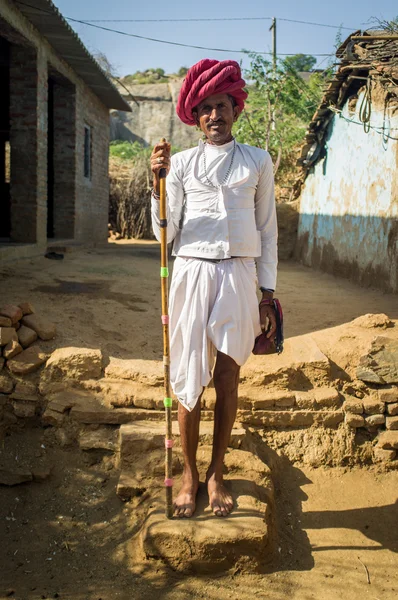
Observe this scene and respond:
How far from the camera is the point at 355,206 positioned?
25.0ft

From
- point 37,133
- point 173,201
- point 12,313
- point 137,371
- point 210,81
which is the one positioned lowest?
point 137,371

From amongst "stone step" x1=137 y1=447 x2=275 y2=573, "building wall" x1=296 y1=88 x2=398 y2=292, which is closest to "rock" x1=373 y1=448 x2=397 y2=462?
"stone step" x1=137 y1=447 x2=275 y2=573

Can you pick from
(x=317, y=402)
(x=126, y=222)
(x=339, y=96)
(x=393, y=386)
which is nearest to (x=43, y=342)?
(x=317, y=402)

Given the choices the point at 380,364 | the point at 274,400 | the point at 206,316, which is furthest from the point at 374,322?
the point at 206,316

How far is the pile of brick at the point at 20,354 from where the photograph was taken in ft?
12.5

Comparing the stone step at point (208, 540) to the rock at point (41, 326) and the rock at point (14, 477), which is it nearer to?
the rock at point (14, 477)

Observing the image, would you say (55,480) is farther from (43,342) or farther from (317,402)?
(317,402)

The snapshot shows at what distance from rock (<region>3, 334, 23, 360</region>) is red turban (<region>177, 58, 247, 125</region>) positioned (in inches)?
84.9

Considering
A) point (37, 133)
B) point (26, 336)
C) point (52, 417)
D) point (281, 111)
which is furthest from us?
point (281, 111)

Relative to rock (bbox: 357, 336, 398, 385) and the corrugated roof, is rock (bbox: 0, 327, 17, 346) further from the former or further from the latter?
the corrugated roof

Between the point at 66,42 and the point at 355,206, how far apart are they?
499cm

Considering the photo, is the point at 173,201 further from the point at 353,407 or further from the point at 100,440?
the point at 353,407

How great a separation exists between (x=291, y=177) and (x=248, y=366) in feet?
42.7

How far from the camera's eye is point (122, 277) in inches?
273
